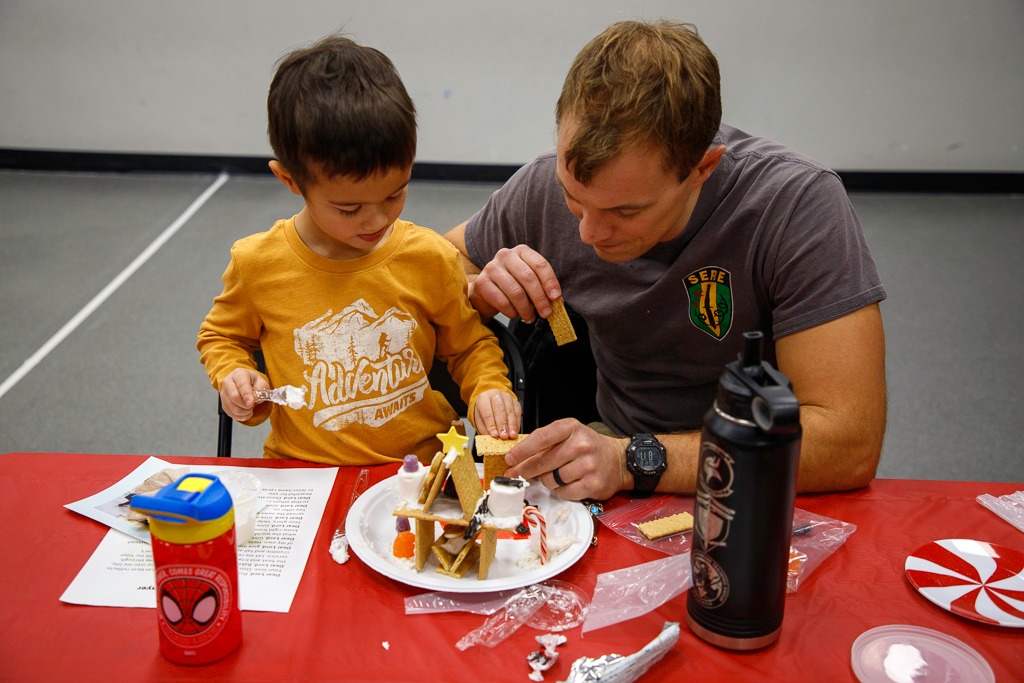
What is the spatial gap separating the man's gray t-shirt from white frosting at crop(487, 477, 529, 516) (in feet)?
1.98

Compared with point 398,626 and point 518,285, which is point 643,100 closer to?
point 518,285

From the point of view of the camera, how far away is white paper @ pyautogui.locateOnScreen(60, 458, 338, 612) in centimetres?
117

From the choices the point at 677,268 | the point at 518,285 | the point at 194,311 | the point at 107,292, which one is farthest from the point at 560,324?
the point at 107,292

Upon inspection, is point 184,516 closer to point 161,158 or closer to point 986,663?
point 986,663

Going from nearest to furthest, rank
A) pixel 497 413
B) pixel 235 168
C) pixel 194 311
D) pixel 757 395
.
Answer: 1. pixel 757 395
2. pixel 497 413
3. pixel 194 311
4. pixel 235 168

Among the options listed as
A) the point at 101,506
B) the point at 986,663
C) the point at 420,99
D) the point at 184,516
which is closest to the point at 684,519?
the point at 986,663

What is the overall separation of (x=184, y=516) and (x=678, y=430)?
44.8 inches

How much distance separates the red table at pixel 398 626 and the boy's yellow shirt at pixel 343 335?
33 cm

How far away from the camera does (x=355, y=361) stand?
1.63 metres

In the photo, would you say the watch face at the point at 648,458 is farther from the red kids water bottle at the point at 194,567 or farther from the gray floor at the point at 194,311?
the gray floor at the point at 194,311

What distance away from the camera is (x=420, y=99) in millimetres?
6047

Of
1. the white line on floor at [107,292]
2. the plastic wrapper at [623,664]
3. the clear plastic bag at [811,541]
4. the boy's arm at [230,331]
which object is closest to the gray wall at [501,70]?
the white line on floor at [107,292]

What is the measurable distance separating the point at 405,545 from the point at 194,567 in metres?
0.34

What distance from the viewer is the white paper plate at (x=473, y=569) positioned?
1177 mm
